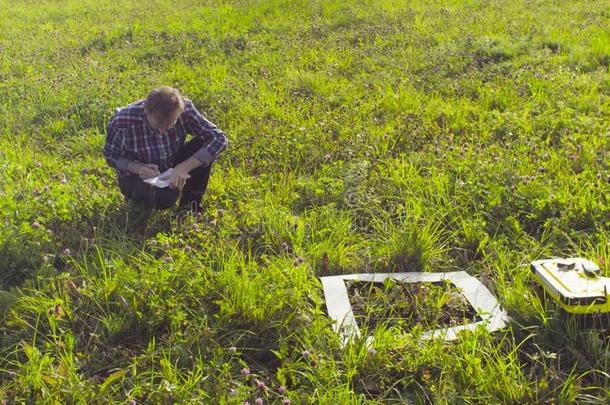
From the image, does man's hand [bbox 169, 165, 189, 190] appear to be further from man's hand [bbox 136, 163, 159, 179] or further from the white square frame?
the white square frame

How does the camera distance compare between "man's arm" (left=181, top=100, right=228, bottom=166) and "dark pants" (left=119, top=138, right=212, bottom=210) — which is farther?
"man's arm" (left=181, top=100, right=228, bottom=166)

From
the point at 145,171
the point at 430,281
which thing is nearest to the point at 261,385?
the point at 430,281

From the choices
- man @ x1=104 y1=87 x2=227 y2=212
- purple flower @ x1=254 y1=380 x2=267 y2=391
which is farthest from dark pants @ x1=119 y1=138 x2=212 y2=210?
purple flower @ x1=254 y1=380 x2=267 y2=391

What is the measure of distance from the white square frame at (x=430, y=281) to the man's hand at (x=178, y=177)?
3.92ft

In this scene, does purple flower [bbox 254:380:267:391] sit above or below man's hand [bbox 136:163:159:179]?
below

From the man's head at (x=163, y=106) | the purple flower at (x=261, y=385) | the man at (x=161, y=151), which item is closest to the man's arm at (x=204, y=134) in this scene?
the man at (x=161, y=151)

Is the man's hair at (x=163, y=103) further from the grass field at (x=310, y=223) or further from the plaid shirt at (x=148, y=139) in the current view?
the grass field at (x=310, y=223)

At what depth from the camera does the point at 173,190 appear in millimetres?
3660

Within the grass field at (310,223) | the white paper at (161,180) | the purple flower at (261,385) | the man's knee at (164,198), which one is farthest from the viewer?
the man's knee at (164,198)

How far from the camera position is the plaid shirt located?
12.0 ft

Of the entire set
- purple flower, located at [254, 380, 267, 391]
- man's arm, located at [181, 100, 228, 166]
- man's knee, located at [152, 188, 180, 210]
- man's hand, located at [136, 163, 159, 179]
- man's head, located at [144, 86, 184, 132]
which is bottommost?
purple flower, located at [254, 380, 267, 391]

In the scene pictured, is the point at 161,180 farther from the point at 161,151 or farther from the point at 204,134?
the point at 204,134

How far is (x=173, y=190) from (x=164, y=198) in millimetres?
91

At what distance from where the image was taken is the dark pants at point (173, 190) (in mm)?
3672
